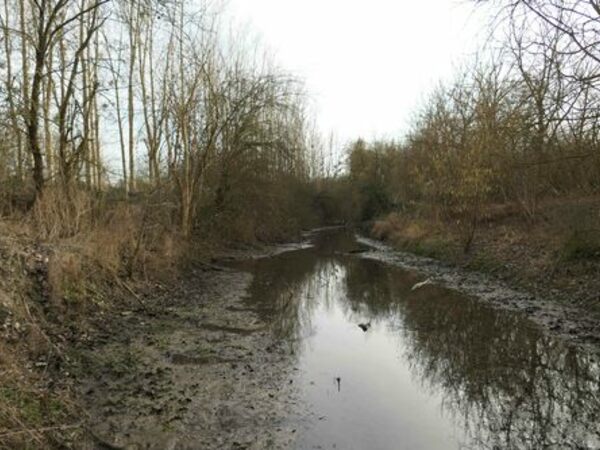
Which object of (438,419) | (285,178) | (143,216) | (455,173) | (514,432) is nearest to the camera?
(514,432)

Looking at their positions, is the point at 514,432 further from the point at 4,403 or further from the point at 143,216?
the point at 143,216

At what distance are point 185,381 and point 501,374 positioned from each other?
4619 mm

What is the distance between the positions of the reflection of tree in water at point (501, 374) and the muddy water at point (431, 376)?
0.01 meters

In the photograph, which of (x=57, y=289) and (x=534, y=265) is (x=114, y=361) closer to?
(x=57, y=289)

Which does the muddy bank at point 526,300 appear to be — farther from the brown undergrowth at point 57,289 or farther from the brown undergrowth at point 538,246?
the brown undergrowth at point 57,289

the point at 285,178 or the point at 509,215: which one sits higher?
the point at 285,178

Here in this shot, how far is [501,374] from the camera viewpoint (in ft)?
24.9

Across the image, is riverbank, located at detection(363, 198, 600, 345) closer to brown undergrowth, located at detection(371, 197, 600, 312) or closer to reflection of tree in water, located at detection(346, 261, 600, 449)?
brown undergrowth, located at detection(371, 197, 600, 312)

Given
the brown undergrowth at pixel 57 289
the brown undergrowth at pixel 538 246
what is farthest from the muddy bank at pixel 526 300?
the brown undergrowth at pixel 57 289

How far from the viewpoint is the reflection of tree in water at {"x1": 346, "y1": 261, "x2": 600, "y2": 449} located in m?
5.71

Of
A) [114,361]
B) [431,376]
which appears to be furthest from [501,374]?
[114,361]

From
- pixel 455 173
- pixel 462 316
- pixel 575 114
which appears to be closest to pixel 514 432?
pixel 575 114

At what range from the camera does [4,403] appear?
14.7ft

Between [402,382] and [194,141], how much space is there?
16326mm
